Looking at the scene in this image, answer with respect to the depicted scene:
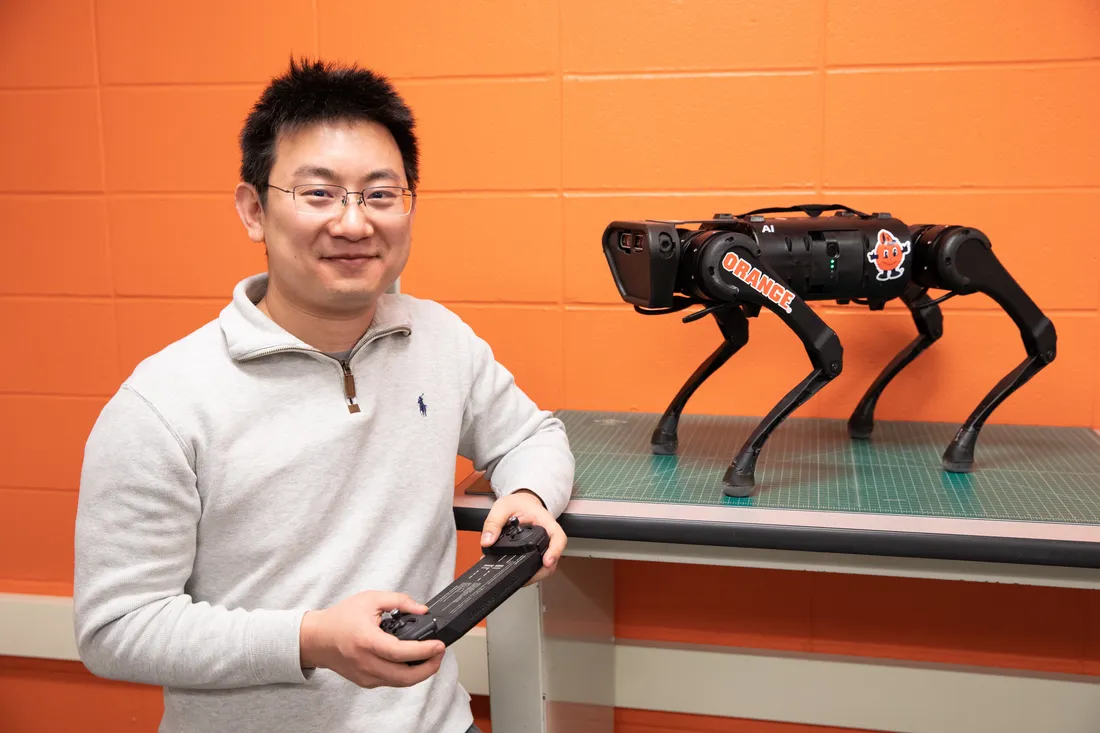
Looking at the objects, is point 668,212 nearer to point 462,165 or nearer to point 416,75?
point 462,165

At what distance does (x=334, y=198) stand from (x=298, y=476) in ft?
1.20

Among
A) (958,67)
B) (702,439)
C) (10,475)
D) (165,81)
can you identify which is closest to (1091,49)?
(958,67)

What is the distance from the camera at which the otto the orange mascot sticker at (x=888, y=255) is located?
5.09 feet

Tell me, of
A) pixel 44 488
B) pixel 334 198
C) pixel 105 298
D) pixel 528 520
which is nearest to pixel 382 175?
pixel 334 198

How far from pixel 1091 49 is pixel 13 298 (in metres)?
2.48

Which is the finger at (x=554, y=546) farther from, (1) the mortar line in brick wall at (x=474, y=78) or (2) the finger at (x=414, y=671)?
(1) the mortar line in brick wall at (x=474, y=78)

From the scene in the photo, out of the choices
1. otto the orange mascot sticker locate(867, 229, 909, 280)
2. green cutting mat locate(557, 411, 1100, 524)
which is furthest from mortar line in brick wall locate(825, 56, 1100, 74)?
green cutting mat locate(557, 411, 1100, 524)

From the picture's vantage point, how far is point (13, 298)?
2.31 metres

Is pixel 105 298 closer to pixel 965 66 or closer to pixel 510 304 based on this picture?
pixel 510 304

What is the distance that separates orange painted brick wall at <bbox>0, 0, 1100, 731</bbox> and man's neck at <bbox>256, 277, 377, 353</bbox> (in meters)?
0.83

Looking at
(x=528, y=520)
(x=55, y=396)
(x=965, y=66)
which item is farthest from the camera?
(x=55, y=396)

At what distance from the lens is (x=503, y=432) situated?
1.50 m

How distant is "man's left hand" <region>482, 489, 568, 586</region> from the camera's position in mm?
1263

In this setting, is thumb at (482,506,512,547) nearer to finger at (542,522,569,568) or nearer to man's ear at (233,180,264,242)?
finger at (542,522,569,568)
